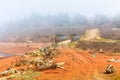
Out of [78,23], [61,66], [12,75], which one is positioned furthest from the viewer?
[78,23]

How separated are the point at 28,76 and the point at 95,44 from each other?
4581 centimetres

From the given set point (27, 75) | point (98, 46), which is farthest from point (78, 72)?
point (98, 46)

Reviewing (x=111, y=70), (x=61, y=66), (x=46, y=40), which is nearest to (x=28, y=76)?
(x=61, y=66)

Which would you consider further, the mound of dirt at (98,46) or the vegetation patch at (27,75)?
the mound of dirt at (98,46)

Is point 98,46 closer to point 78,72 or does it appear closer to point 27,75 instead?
point 78,72

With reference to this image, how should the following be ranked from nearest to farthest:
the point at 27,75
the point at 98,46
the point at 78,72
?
the point at 27,75 → the point at 78,72 → the point at 98,46

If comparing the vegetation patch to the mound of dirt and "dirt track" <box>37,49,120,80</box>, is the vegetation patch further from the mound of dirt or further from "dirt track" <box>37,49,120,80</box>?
the mound of dirt

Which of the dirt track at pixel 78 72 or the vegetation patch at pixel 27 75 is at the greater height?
the vegetation patch at pixel 27 75

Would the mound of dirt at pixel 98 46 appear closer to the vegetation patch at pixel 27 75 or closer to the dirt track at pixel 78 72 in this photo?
the dirt track at pixel 78 72

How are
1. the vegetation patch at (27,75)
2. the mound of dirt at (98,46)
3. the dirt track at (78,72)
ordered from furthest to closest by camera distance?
the mound of dirt at (98,46)
the dirt track at (78,72)
the vegetation patch at (27,75)

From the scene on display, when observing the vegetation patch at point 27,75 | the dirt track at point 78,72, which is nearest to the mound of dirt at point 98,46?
the dirt track at point 78,72

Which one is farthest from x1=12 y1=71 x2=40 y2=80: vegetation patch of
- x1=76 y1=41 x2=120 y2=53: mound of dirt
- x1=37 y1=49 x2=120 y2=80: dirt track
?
x1=76 y1=41 x2=120 y2=53: mound of dirt

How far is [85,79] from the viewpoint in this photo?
30.2 meters

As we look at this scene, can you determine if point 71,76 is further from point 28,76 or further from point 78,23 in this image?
point 78,23
